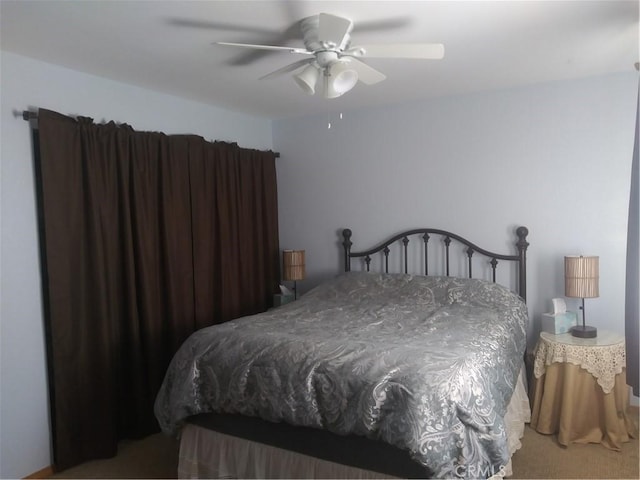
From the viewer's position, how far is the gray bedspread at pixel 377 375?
6.29 feet

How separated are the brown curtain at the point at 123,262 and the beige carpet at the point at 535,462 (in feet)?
0.39

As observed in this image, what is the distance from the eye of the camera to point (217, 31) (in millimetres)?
2363

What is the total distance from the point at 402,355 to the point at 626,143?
90.1 inches

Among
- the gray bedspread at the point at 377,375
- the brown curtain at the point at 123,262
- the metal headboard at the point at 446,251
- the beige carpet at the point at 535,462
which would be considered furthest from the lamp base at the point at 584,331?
the brown curtain at the point at 123,262

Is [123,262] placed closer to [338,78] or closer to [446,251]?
[338,78]

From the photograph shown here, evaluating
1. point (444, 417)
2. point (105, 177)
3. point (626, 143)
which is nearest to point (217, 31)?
point (105, 177)

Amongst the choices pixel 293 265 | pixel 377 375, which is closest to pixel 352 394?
pixel 377 375

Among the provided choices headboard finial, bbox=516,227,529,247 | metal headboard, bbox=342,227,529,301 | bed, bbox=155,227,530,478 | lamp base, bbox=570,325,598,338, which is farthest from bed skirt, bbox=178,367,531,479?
headboard finial, bbox=516,227,529,247

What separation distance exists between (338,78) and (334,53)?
0.37 ft

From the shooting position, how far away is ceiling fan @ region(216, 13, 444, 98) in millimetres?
2115

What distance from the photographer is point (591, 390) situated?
2.90m

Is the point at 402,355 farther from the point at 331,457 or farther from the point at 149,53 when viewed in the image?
the point at 149,53

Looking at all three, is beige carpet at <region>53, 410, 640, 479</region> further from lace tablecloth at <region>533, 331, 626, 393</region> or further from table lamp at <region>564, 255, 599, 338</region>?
table lamp at <region>564, 255, 599, 338</region>

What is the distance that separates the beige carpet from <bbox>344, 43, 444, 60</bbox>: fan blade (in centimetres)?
225
